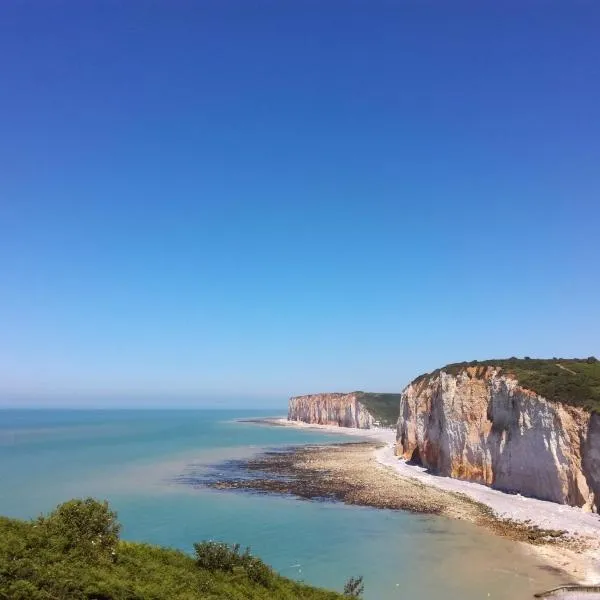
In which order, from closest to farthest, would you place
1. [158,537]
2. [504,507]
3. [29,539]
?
[29,539] → [158,537] → [504,507]

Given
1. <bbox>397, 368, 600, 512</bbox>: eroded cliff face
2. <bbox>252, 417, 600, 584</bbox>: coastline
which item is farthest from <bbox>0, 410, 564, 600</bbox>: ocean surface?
<bbox>397, 368, 600, 512</bbox>: eroded cliff face

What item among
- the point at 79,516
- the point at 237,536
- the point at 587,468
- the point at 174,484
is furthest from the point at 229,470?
the point at 79,516

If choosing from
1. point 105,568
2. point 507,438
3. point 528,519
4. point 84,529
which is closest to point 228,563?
point 105,568

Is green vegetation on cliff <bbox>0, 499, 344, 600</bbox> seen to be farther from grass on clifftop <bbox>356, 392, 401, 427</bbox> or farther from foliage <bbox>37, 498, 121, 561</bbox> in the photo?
grass on clifftop <bbox>356, 392, 401, 427</bbox>

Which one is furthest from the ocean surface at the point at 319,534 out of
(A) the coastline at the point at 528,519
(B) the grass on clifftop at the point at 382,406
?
(B) the grass on clifftop at the point at 382,406

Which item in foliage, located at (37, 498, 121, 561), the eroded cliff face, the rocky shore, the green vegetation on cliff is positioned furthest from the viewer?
the eroded cliff face

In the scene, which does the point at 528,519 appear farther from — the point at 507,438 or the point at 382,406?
the point at 382,406

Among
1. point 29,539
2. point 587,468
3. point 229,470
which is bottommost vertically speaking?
point 229,470

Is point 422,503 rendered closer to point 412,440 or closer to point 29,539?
point 412,440
